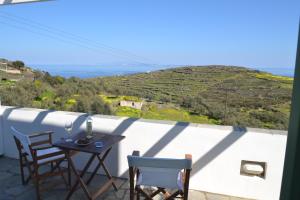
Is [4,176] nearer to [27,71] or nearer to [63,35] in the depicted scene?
[27,71]

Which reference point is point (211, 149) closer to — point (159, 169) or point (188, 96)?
point (159, 169)

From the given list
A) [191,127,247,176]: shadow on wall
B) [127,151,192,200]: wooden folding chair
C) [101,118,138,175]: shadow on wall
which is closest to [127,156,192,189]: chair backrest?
[127,151,192,200]: wooden folding chair

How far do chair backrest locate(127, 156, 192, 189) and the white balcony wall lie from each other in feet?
2.30

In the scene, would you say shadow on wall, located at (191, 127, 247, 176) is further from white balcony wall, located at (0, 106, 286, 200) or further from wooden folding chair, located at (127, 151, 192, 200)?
wooden folding chair, located at (127, 151, 192, 200)

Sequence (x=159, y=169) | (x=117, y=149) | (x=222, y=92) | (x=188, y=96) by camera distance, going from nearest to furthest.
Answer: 1. (x=159, y=169)
2. (x=117, y=149)
3. (x=222, y=92)
4. (x=188, y=96)

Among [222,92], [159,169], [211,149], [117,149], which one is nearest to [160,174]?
[159,169]

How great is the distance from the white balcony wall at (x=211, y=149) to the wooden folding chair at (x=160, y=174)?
0.68 m

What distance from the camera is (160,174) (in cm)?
218

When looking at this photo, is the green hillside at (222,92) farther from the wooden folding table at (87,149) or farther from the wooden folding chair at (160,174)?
the wooden folding table at (87,149)

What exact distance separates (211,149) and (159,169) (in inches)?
42.2

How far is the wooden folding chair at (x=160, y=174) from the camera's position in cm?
196

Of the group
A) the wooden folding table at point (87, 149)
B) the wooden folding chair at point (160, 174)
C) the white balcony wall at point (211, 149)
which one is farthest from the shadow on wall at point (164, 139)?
the wooden folding chair at point (160, 174)

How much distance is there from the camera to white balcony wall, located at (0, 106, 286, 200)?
273 centimetres

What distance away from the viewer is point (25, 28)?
9.09m
